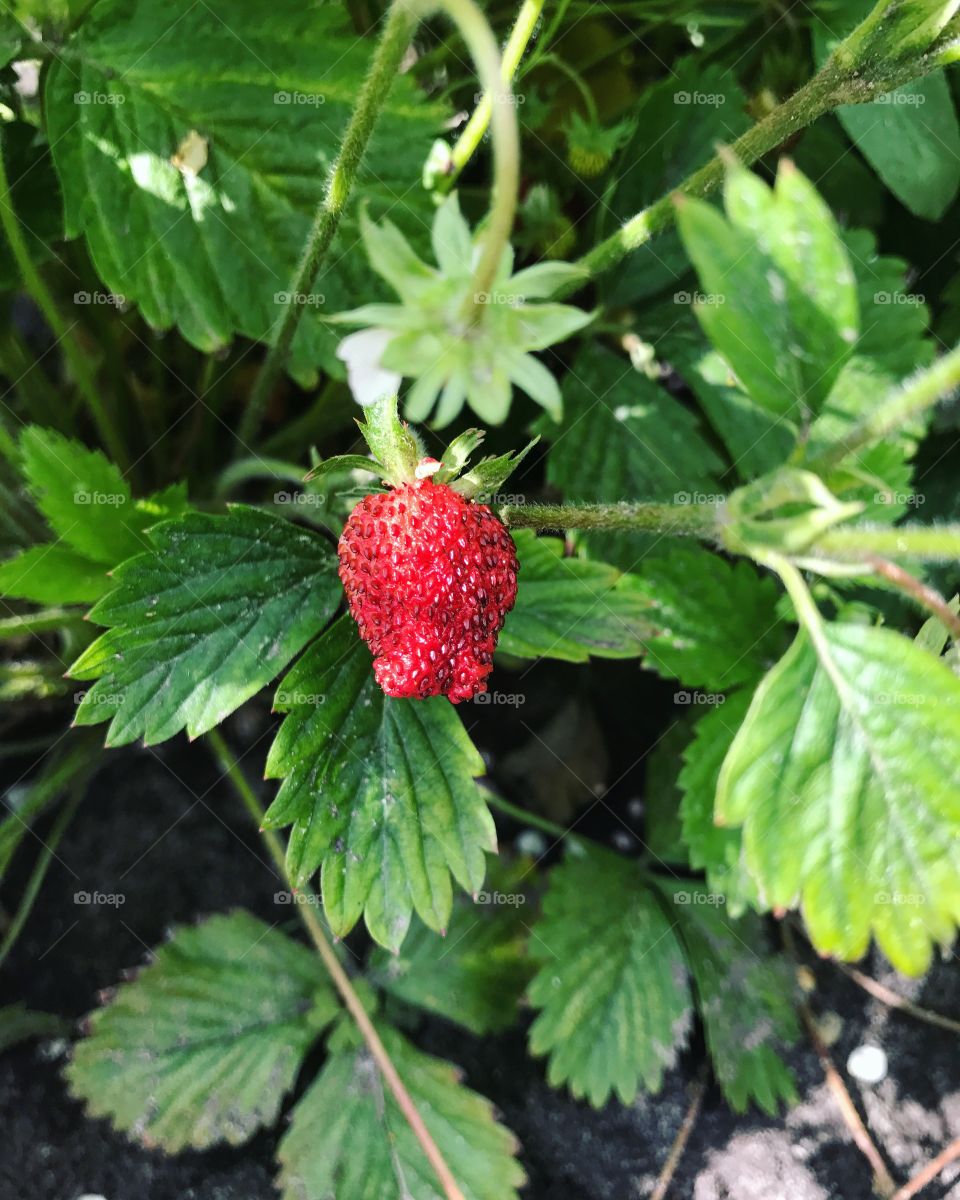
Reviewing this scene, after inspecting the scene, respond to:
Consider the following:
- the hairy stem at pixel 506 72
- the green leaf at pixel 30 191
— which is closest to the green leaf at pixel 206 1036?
the green leaf at pixel 30 191

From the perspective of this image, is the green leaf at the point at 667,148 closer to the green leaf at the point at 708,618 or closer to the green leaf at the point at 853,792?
the green leaf at the point at 708,618

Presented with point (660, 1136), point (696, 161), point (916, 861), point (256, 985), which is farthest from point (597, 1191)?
point (696, 161)

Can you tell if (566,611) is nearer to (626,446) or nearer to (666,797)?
(626,446)

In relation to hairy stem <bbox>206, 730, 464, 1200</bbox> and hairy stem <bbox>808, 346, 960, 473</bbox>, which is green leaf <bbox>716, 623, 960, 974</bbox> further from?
hairy stem <bbox>206, 730, 464, 1200</bbox>

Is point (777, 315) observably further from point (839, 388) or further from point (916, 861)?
point (839, 388)

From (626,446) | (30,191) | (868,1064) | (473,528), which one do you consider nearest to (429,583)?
(473,528)

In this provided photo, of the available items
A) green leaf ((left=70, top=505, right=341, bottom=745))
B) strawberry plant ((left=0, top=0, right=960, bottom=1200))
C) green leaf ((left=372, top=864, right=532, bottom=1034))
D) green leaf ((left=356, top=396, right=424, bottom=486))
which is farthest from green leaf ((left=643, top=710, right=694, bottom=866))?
green leaf ((left=356, top=396, right=424, bottom=486))

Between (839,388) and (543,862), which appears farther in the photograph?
(543,862)

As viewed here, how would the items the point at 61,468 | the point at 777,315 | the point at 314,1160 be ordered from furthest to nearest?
the point at 314,1160, the point at 61,468, the point at 777,315
